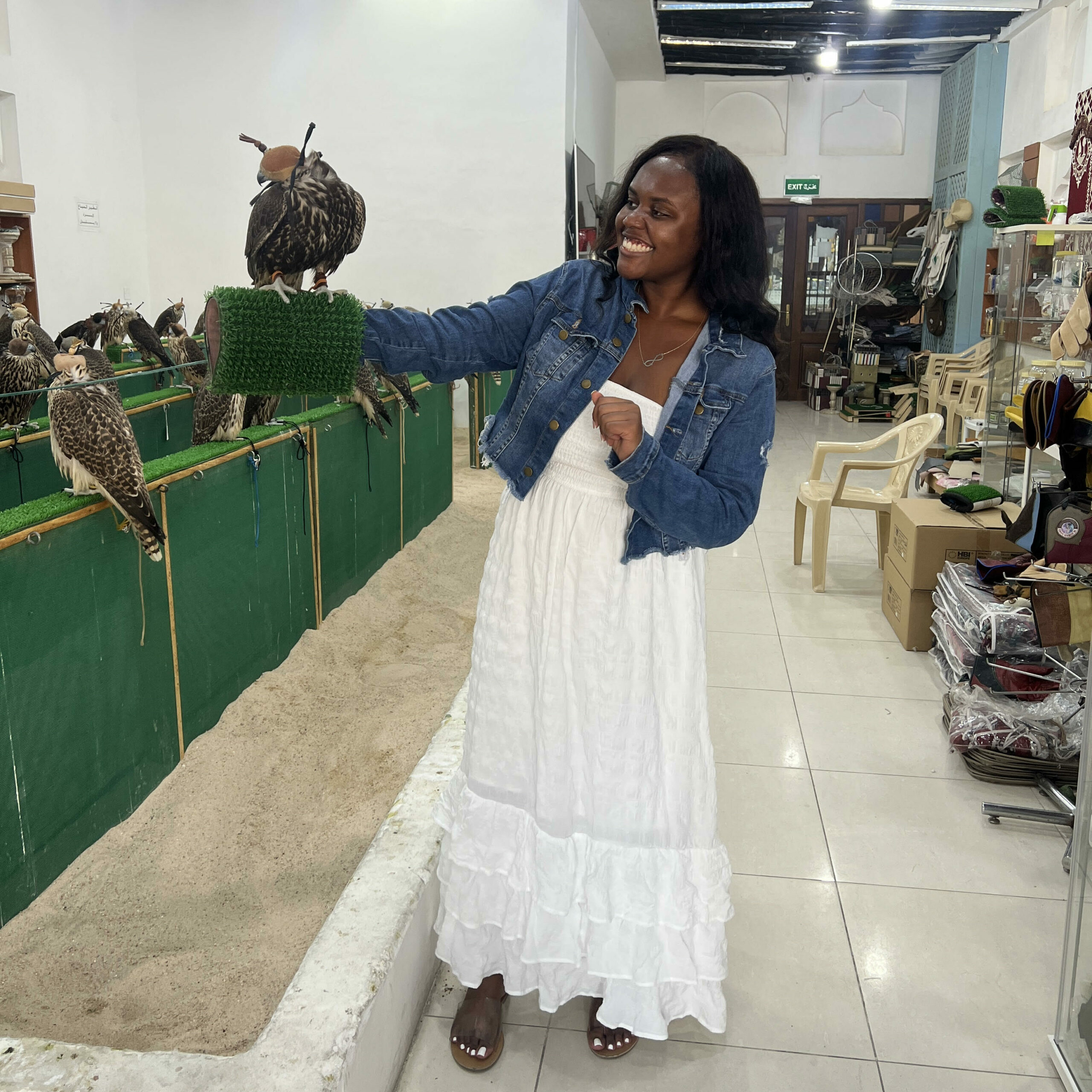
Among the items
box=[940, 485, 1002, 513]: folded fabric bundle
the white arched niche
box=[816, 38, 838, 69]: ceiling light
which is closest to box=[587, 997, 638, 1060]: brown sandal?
box=[940, 485, 1002, 513]: folded fabric bundle

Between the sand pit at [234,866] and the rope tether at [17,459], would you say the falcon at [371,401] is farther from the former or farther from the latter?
the rope tether at [17,459]

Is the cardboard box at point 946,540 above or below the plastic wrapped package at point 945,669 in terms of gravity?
above

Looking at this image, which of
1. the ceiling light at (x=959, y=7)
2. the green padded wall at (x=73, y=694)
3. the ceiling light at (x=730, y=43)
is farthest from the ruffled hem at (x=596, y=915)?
the ceiling light at (x=730, y=43)

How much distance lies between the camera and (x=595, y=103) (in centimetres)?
1097

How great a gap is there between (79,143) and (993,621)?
874 cm

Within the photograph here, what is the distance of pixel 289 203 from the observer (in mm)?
1705

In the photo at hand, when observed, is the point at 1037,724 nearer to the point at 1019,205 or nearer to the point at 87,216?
the point at 1019,205

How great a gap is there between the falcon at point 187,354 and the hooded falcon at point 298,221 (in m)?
2.74

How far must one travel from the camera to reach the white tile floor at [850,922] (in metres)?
1.89

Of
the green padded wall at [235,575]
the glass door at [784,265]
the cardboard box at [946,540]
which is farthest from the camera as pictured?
the glass door at [784,265]

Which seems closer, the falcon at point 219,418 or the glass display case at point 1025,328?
the falcon at point 219,418

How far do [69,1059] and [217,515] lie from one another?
1831 mm

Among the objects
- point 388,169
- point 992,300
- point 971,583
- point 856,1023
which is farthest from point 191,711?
point 992,300

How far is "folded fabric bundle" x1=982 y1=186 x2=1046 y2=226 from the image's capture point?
5.51 meters
